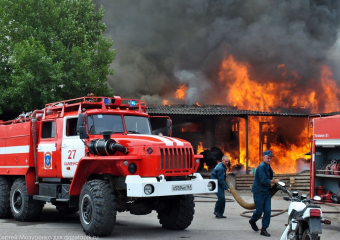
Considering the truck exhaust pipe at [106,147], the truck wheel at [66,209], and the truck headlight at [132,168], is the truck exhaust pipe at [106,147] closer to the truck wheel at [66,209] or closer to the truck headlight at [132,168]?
the truck headlight at [132,168]

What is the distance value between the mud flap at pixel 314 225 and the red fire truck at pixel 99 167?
2827mm

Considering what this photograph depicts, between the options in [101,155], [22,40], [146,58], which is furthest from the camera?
[146,58]

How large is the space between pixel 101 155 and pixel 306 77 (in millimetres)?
27615

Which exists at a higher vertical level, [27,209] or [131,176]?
[131,176]

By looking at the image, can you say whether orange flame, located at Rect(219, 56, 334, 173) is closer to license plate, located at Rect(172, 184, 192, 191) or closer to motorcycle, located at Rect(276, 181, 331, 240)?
license plate, located at Rect(172, 184, 192, 191)

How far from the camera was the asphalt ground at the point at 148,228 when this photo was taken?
9.27 meters

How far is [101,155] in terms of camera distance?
9195 mm

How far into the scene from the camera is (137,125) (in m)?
10.5

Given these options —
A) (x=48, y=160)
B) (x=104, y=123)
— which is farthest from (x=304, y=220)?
(x=48, y=160)

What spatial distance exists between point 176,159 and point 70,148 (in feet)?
8.59

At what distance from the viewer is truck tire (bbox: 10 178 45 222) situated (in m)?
11.4

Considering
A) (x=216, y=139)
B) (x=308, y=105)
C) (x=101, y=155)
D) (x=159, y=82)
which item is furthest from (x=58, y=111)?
(x=159, y=82)

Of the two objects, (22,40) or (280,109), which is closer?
(22,40)

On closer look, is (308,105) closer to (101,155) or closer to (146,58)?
(146,58)
